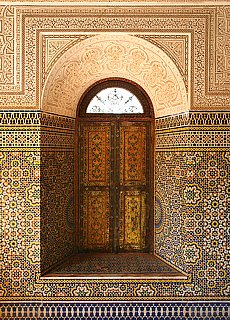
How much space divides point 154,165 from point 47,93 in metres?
1.60

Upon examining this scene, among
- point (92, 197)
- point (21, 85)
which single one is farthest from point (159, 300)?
point (21, 85)

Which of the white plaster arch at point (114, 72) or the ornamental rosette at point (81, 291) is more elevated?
the white plaster arch at point (114, 72)

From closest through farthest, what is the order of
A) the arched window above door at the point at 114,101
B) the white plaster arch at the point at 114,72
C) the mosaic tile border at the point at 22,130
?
the mosaic tile border at the point at 22,130, the white plaster arch at the point at 114,72, the arched window above door at the point at 114,101

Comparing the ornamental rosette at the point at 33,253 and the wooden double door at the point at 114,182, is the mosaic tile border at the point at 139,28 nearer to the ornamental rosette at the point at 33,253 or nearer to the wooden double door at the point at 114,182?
the wooden double door at the point at 114,182

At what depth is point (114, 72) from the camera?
4.43m

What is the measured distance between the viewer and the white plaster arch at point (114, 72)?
3852mm

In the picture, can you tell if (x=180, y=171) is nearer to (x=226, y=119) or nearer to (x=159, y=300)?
(x=226, y=119)

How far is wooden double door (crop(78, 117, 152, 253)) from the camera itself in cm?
461

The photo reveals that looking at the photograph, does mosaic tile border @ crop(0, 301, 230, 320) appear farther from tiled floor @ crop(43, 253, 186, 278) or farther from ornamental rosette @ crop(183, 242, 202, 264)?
ornamental rosette @ crop(183, 242, 202, 264)

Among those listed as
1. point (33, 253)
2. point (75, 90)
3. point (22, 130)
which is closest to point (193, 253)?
point (33, 253)

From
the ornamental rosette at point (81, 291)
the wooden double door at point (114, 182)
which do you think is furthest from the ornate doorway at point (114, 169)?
the ornamental rosette at point (81, 291)

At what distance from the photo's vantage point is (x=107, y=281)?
12.4 feet

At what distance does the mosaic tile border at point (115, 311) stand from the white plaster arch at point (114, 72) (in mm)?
2038

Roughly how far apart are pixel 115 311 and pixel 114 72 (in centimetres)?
269
